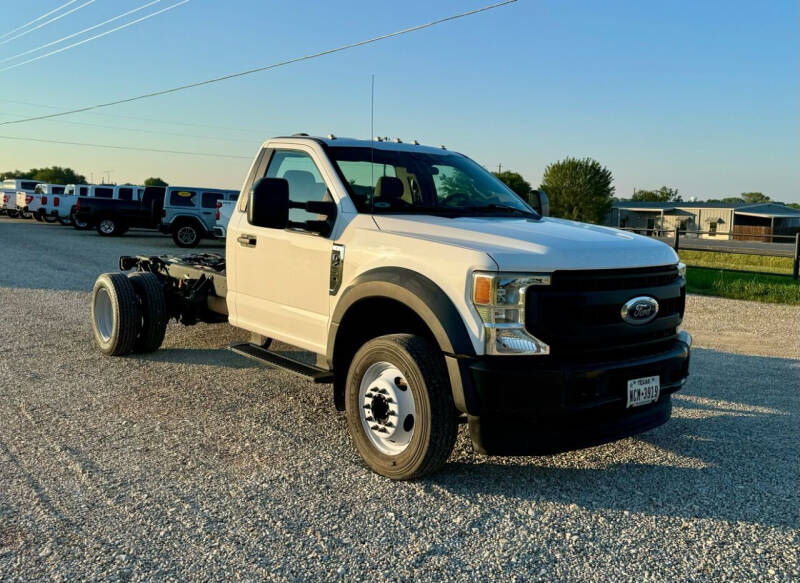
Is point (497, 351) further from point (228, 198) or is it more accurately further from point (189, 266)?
point (228, 198)

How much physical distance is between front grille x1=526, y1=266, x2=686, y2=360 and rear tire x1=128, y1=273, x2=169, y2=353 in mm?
4479

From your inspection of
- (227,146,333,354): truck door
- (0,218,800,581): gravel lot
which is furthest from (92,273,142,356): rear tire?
(227,146,333,354): truck door

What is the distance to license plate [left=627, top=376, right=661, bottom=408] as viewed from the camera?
162 inches

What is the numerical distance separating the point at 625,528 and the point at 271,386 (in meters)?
3.43

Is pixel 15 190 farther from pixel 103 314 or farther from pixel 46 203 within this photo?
pixel 103 314

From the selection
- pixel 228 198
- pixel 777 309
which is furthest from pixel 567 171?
pixel 777 309

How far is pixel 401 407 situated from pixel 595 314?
1.21 m

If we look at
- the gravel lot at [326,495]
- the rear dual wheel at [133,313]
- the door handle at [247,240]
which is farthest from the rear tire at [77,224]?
the door handle at [247,240]

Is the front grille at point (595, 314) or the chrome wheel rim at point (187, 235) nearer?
the front grille at point (595, 314)

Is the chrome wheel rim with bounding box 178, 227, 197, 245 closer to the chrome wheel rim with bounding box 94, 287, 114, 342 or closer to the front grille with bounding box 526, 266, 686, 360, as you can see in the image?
the chrome wheel rim with bounding box 94, 287, 114, 342

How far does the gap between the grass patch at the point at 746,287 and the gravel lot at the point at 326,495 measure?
26.6 feet

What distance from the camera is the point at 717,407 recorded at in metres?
6.01

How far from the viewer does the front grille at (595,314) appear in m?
3.86

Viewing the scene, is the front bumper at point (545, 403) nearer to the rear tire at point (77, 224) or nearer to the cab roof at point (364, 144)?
the cab roof at point (364, 144)
